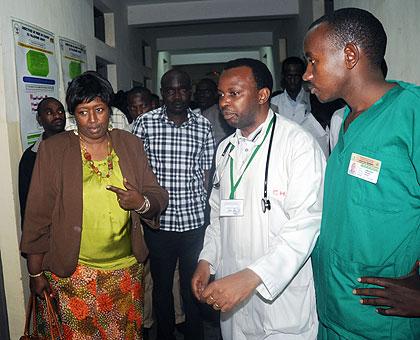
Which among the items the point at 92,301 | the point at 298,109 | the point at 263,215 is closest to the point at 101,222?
the point at 92,301

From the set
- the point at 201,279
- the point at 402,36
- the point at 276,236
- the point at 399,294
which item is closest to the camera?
the point at 399,294

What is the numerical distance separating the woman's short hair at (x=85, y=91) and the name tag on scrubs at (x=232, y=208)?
2.95 ft

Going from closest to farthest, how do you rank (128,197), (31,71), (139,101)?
1. (128,197)
2. (31,71)
3. (139,101)

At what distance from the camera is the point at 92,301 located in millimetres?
2070

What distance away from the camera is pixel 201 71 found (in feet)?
76.5

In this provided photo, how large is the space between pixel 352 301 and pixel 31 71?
351 cm

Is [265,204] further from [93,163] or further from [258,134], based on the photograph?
[93,163]

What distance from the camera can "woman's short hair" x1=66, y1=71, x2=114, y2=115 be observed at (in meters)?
2.04

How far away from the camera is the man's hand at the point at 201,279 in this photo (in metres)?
1.70

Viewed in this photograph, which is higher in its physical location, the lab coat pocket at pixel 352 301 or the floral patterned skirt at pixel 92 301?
the lab coat pocket at pixel 352 301

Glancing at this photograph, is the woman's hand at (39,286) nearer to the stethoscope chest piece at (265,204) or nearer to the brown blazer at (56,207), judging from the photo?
the brown blazer at (56,207)

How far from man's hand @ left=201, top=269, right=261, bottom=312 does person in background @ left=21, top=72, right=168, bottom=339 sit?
2.51 ft

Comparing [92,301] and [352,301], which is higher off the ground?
[352,301]

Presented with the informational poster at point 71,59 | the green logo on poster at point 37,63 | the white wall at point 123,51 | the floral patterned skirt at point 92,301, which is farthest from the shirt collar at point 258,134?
the white wall at point 123,51
